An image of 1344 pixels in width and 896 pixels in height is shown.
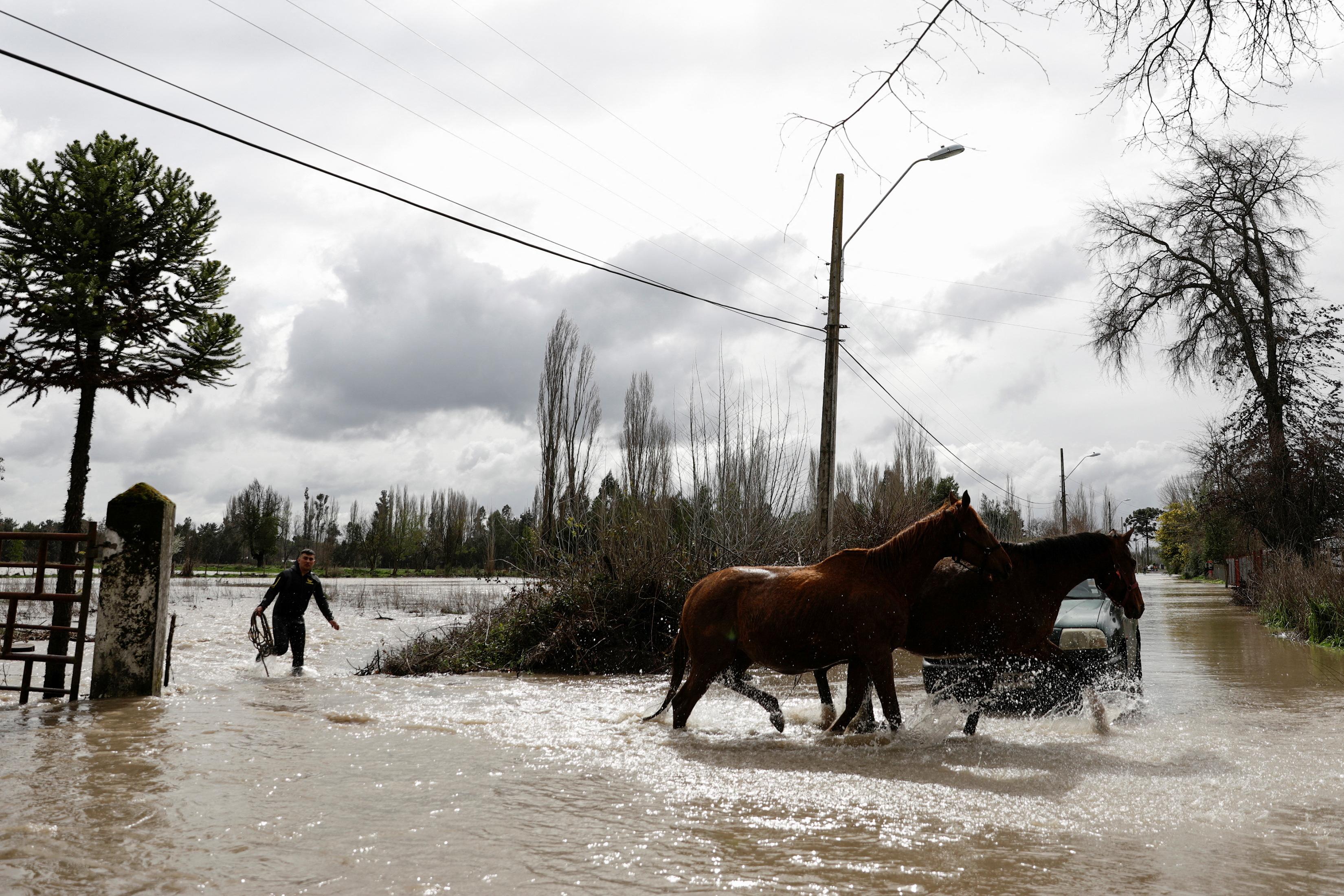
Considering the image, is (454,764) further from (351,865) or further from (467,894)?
(467,894)

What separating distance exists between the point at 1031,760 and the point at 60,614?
56.0 feet

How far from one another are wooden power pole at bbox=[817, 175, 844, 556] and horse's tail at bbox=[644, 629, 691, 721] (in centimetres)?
710

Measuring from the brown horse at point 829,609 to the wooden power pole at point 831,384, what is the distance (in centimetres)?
755

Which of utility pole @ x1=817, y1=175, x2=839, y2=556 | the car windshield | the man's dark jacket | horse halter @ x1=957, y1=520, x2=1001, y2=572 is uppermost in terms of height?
utility pole @ x1=817, y1=175, x2=839, y2=556

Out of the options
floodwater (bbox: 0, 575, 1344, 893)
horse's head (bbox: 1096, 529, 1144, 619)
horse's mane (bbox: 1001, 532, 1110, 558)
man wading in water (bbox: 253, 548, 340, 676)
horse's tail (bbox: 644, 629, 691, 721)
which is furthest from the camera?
man wading in water (bbox: 253, 548, 340, 676)

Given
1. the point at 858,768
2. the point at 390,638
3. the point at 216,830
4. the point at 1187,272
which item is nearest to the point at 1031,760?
the point at 858,768

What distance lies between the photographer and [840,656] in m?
7.81

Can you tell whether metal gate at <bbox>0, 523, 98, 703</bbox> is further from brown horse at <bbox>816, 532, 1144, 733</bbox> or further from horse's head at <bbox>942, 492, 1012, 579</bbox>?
horse's head at <bbox>942, 492, 1012, 579</bbox>

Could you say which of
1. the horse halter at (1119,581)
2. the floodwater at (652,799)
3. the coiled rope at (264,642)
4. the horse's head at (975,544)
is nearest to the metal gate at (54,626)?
the floodwater at (652,799)

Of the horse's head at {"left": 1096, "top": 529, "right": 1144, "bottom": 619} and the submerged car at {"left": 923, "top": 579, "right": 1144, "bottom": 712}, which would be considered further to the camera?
the horse's head at {"left": 1096, "top": 529, "right": 1144, "bottom": 619}

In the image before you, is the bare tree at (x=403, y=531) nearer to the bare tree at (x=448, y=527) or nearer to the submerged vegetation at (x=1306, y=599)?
the bare tree at (x=448, y=527)

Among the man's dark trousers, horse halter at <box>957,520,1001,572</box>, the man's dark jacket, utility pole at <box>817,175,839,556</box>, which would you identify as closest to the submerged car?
horse halter at <box>957,520,1001,572</box>

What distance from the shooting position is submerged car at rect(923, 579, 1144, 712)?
27.3 feet

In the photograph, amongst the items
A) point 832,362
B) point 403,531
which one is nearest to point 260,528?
point 403,531
